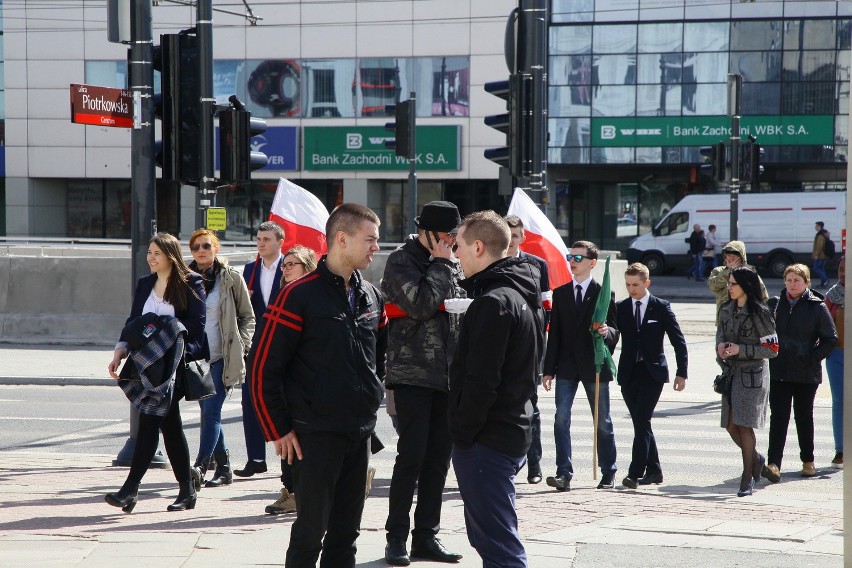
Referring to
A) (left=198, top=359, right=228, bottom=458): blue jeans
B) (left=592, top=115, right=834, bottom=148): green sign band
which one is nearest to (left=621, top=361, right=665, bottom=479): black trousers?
(left=198, top=359, right=228, bottom=458): blue jeans

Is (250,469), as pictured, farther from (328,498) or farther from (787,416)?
(787,416)

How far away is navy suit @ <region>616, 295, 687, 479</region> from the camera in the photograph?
8.62 m

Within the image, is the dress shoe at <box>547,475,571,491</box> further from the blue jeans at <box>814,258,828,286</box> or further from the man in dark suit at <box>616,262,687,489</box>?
the blue jeans at <box>814,258,828,286</box>

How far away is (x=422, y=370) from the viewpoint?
603 cm

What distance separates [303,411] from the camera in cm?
475

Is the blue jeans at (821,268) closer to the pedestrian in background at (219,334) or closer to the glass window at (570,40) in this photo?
the glass window at (570,40)

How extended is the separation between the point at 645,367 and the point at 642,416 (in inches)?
15.1

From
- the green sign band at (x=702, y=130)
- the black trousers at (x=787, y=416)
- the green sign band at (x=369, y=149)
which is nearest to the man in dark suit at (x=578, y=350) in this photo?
the black trousers at (x=787, y=416)

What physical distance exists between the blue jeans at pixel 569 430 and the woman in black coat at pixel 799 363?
1.63m

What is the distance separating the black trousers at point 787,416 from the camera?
929 cm

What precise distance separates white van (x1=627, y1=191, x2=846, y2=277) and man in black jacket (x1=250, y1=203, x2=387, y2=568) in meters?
31.6

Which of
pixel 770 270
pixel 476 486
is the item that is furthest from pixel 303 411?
pixel 770 270

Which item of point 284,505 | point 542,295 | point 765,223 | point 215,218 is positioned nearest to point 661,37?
point 765,223

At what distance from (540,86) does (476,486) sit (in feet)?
25.8
